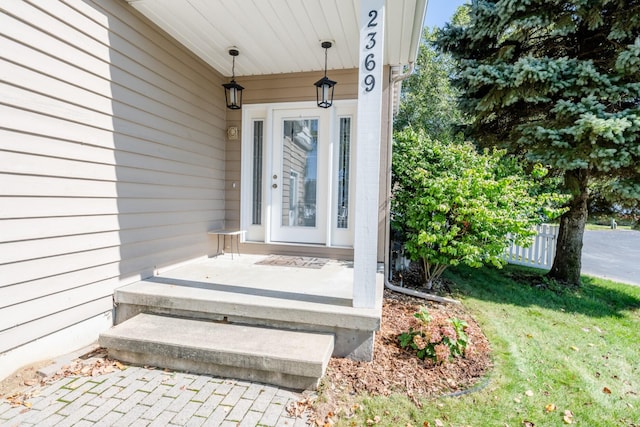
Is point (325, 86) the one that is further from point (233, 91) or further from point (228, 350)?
point (228, 350)

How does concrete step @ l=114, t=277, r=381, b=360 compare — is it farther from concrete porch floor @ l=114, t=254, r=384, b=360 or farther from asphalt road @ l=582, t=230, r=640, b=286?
asphalt road @ l=582, t=230, r=640, b=286

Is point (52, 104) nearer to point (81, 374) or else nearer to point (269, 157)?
point (81, 374)

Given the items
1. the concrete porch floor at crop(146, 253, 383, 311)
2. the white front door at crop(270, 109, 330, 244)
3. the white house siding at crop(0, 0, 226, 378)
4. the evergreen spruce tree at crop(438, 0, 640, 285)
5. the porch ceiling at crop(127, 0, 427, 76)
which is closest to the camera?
the white house siding at crop(0, 0, 226, 378)

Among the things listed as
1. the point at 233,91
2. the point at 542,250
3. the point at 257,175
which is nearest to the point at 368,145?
the point at 233,91

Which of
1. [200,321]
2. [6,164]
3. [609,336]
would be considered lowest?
[609,336]

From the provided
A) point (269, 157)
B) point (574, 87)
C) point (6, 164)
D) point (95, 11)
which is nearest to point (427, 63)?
point (574, 87)

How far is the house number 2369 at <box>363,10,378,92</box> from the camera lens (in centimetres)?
234

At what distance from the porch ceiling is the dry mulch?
282cm

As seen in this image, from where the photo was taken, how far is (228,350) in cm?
215

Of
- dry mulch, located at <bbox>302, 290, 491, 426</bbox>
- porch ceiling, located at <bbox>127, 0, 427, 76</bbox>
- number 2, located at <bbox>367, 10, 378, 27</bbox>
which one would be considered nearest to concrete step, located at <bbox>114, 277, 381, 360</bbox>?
dry mulch, located at <bbox>302, 290, 491, 426</bbox>

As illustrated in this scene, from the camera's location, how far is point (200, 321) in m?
2.59

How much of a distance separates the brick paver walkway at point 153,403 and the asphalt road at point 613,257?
20.4 ft

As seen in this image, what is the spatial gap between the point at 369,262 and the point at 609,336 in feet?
9.03

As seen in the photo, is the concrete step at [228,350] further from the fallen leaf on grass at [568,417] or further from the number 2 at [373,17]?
the number 2 at [373,17]
